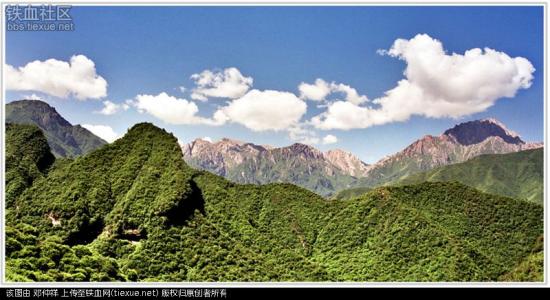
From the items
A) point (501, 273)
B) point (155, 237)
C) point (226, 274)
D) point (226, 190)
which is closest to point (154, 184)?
point (155, 237)

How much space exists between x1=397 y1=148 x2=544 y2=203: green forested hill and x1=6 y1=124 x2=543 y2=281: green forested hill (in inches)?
5142

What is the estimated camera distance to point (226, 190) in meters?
60.8

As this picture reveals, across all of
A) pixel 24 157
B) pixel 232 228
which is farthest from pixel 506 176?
pixel 24 157

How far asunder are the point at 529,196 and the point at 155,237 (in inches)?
6359

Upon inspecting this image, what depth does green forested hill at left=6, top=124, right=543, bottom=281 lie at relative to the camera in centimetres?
3138

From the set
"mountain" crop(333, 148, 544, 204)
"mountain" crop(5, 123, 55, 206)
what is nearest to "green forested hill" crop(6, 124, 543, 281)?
"mountain" crop(5, 123, 55, 206)

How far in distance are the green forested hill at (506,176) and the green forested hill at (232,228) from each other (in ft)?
428

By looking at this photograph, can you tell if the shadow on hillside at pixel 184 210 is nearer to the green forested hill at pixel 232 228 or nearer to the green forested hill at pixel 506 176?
the green forested hill at pixel 232 228

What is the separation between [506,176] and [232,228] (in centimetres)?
16985

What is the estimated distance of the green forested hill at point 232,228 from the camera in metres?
31.4

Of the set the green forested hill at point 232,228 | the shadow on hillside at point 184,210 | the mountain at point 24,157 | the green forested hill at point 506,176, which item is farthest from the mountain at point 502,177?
the shadow on hillside at point 184,210

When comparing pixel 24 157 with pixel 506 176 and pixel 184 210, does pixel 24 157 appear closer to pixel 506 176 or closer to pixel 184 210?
pixel 184 210

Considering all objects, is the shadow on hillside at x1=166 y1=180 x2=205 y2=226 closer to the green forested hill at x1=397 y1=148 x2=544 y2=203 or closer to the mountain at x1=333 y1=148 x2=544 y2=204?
the mountain at x1=333 y1=148 x2=544 y2=204

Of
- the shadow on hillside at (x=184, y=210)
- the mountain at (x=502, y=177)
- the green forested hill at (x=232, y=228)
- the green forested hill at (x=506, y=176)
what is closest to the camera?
the green forested hill at (x=232, y=228)
